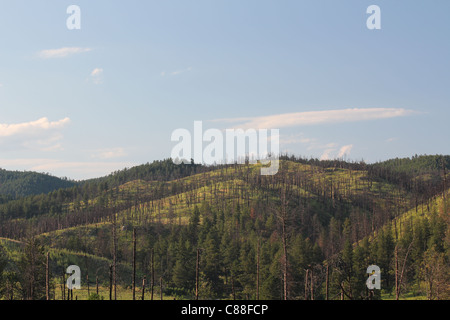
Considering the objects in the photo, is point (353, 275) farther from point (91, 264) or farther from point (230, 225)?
point (230, 225)

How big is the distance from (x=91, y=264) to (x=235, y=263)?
45.8 m

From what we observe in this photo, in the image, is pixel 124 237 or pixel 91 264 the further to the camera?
pixel 124 237

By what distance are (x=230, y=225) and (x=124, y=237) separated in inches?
1802

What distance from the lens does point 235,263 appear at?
100938 millimetres

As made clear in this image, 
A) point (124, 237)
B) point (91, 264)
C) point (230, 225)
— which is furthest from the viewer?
point (230, 225)

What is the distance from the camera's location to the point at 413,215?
15875 centimetres
